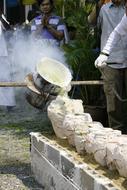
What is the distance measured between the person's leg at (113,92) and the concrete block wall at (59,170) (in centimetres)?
134

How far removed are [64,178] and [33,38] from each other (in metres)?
4.69

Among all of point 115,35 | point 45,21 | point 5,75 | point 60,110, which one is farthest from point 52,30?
point 60,110

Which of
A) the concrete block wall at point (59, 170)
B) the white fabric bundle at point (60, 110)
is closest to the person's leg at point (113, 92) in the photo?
the white fabric bundle at point (60, 110)

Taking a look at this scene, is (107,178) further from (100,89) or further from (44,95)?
(100,89)

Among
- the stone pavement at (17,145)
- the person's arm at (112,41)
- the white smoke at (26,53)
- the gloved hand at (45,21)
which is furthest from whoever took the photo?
the gloved hand at (45,21)

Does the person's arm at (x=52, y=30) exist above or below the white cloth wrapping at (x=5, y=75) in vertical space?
above

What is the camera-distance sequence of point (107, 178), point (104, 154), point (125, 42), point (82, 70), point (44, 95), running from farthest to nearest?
point (82, 70) < point (125, 42) < point (44, 95) < point (104, 154) < point (107, 178)

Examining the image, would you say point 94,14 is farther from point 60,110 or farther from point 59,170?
point 59,170

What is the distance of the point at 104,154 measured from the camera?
14.2 feet

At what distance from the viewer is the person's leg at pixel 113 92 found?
21.2 ft

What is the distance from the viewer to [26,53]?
9414 mm

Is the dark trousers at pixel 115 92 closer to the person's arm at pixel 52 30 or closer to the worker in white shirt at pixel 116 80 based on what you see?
the worker in white shirt at pixel 116 80

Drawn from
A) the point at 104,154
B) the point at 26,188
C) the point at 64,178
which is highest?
the point at 104,154

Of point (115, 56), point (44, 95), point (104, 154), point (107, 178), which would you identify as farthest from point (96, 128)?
point (115, 56)
